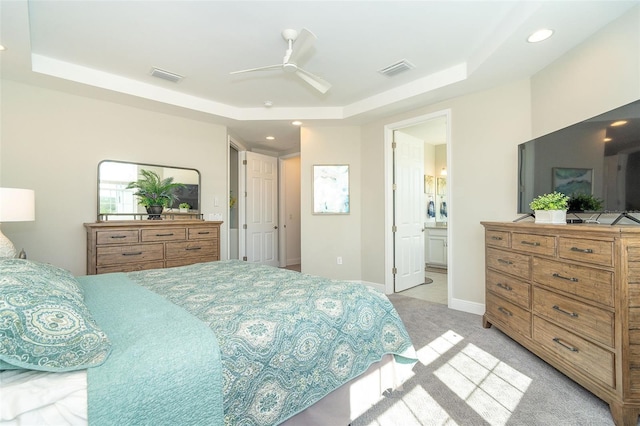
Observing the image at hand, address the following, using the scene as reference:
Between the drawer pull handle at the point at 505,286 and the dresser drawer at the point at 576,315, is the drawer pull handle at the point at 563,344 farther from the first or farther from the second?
the drawer pull handle at the point at 505,286

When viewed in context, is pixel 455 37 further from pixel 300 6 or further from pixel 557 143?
pixel 300 6

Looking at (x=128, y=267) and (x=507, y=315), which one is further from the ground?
(x=128, y=267)

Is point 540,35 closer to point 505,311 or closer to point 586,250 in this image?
point 586,250

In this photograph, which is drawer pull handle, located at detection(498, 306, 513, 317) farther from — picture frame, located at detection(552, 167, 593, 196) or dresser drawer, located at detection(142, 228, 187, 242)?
dresser drawer, located at detection(142, 228, 187, 242)

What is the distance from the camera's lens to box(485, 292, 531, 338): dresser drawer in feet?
7.11

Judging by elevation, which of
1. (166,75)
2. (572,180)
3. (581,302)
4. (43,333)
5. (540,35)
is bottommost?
(581,302)

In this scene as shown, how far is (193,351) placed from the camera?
3.04 feet

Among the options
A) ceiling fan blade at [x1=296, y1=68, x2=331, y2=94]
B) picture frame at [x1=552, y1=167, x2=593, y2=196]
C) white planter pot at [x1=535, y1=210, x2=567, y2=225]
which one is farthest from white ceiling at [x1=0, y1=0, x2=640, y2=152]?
white planter pot at [x1=535, y1=210, x2=567, y2=225]

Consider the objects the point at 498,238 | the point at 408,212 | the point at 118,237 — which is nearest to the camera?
the point at 498,238

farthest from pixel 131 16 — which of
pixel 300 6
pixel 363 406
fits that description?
pixel 363 406

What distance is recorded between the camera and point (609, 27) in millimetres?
2047

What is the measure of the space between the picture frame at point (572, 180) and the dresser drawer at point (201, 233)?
3.55 metres

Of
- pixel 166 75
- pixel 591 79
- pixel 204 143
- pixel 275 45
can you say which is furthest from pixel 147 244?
pixel 591 79

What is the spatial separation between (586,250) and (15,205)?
390 centimetres
